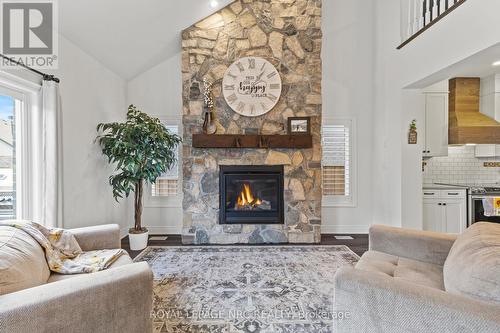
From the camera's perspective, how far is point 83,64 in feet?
10.8

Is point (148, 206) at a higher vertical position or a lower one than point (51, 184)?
lower

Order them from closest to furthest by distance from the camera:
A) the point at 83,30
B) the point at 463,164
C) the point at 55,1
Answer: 1. the point at 55,1
2. the point at 83,30
3. the point at 463,164

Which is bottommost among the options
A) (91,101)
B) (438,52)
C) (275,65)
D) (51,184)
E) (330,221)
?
(330,221)

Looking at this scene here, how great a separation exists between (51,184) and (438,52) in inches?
165

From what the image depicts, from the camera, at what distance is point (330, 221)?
4.60 metres

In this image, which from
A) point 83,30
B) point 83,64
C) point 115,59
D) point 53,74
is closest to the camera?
point 53,74

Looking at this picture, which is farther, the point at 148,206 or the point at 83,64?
the point at 148,206

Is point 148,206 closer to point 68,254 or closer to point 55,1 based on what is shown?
point 68,254

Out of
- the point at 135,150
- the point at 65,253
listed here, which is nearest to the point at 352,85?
the point at 135,150

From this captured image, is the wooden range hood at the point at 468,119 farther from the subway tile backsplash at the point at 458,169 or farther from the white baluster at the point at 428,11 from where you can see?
the white baluster at the point at 428,11

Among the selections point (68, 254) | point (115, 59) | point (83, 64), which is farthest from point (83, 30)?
point (68, 254)

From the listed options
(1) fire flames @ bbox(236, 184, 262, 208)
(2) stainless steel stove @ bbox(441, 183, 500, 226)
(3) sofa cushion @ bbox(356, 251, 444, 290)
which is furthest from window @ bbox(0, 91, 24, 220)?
(2) stainless steel stove @ bbox(441, 183, 500, 226)

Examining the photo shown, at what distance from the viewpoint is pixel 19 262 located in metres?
1.47

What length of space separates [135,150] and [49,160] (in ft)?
3.60
